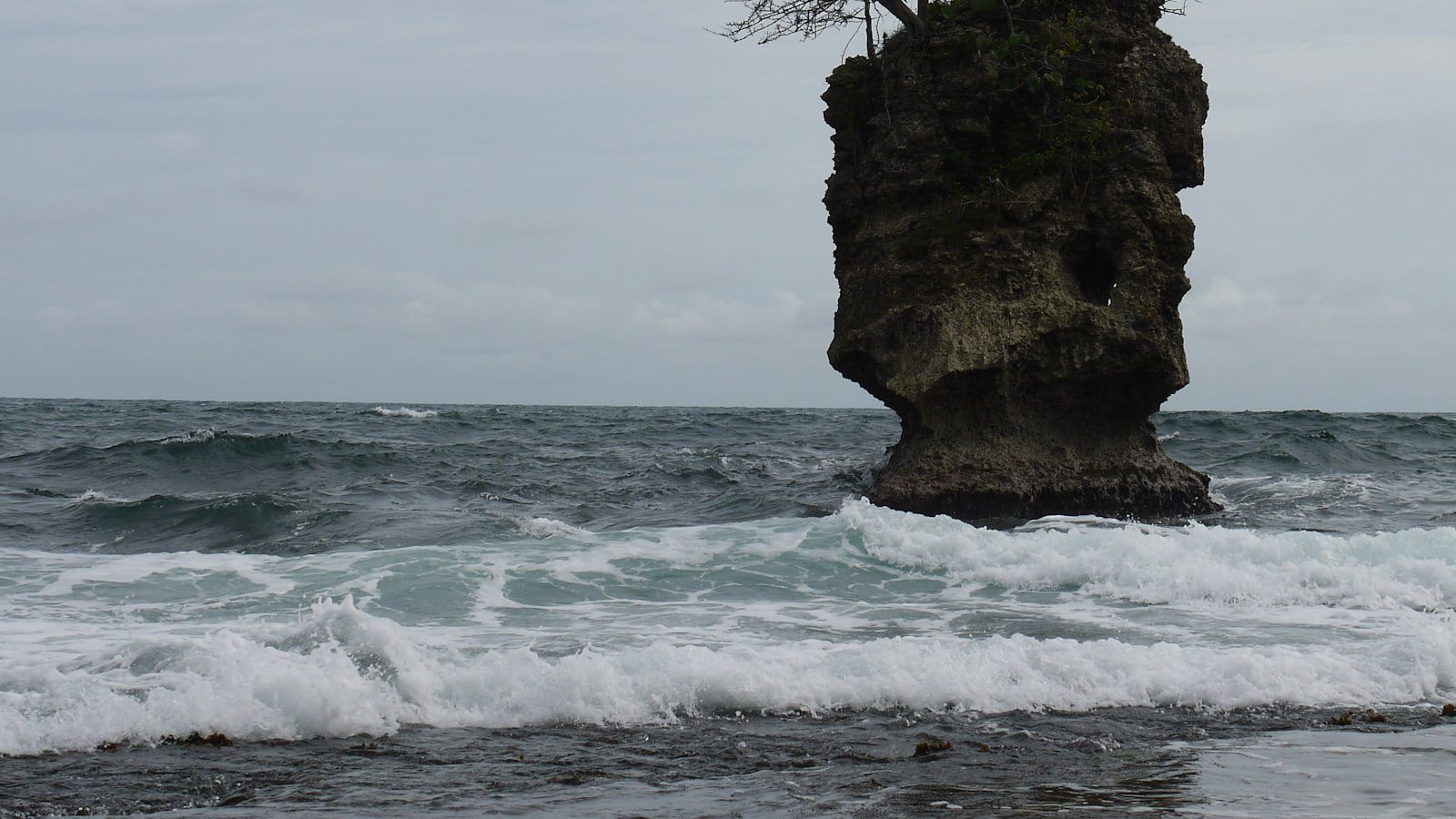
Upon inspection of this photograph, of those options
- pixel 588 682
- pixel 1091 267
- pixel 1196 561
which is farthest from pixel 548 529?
pixel 1091 267

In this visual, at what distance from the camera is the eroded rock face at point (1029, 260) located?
47.3ft

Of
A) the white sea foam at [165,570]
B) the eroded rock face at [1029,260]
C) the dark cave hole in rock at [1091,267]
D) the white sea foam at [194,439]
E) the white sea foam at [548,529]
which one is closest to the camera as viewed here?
the white sea foam at [165,570]

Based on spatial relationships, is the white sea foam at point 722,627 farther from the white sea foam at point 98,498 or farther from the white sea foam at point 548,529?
the white sea foam at point 98,498

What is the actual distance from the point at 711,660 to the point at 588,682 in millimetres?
781

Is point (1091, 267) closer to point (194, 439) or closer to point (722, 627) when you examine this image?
point (722, 627)

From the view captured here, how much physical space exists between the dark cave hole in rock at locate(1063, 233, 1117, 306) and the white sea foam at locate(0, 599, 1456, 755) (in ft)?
26.6

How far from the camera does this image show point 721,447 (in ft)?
88.4

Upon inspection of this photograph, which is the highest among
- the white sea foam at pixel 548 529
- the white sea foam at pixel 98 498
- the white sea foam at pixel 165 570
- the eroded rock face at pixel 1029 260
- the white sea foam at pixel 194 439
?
the eroded rock face at pixel 1029 260

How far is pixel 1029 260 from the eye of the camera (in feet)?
48.0

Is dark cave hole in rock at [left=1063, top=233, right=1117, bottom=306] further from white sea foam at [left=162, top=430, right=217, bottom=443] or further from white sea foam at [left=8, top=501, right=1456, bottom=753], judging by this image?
white sea foam at [left=162, top=430, right=217, bottom=443]

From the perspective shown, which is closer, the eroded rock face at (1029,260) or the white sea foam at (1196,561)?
the white sea foam at (1196,561)

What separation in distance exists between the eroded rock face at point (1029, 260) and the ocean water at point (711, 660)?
1.25 meters

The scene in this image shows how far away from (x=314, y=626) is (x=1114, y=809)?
5.07 meters

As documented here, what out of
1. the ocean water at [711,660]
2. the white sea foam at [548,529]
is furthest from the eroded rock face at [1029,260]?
the white sea foam at [548,529]
